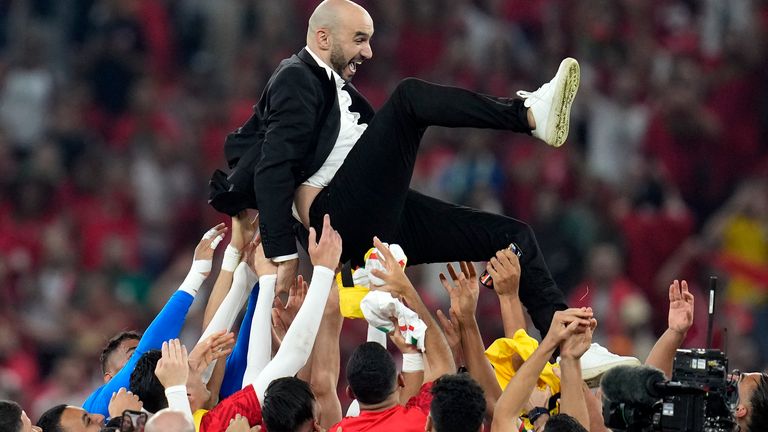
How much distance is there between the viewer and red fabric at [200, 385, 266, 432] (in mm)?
4910

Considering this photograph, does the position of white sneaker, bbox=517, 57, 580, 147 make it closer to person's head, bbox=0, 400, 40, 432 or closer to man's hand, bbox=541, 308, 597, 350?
man's hand, bbox=541, 308, 597, 350

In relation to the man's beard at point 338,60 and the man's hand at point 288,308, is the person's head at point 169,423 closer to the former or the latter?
the man's hand at point 288,308

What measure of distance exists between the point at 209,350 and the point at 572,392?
125cm

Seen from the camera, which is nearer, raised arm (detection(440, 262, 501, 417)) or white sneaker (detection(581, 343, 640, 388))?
raised arm (detection(440, 262, 501, 417))

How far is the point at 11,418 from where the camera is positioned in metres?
4.84

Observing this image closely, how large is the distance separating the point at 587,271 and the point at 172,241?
2.69 metres

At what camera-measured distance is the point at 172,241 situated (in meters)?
9.63

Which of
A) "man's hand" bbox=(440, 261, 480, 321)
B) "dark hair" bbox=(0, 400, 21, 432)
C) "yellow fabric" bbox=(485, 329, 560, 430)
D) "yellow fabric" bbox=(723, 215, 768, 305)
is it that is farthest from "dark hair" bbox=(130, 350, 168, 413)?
"yellow fabric" bbox=(723, 215, 768, 305)

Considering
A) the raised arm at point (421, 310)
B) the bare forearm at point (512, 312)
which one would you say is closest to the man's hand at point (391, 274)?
the raised arm at point (421, 310)

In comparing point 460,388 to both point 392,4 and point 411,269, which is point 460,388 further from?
point 392,4

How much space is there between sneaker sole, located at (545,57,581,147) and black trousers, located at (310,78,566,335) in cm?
9

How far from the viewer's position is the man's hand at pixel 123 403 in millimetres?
5014

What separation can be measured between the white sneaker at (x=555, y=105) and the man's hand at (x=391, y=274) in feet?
2.08

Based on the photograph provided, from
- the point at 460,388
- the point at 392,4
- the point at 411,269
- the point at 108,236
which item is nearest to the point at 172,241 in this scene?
the point at 108,236
